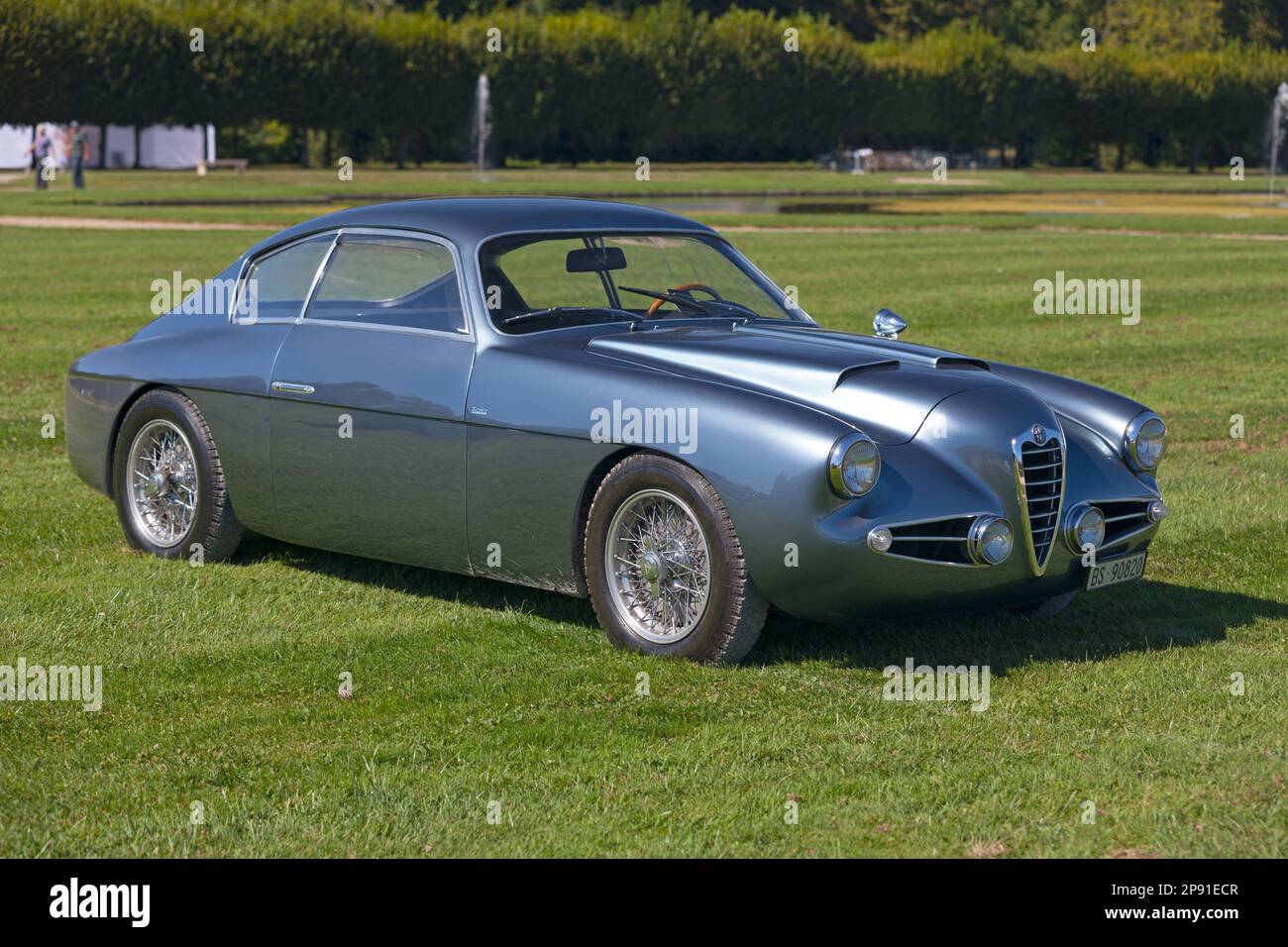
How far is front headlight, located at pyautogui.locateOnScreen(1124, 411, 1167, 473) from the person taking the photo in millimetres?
7078

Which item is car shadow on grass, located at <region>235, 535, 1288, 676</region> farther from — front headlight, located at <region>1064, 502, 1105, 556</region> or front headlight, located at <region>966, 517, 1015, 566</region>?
front headlight, located at <region>1064, 502, 1105, 556</region>

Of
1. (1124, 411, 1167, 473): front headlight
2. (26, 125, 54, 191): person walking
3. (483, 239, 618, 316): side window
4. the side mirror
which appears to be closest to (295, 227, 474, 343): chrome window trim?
(483, 239, 618, 316): side window

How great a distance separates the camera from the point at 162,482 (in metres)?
8.07

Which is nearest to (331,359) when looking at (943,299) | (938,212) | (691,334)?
(691,334)

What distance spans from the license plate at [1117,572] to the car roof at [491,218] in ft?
7.19

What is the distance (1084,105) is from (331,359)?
294 feet

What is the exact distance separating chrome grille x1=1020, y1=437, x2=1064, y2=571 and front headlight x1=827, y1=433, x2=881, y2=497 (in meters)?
0.62

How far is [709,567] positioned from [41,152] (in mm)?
58672

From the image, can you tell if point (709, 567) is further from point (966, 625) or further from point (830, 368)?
point (966, 625)

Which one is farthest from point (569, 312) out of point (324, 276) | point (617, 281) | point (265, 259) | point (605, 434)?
point (265, 259)

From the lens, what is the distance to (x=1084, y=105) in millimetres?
92250

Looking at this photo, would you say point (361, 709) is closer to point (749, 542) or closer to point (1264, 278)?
point (749, 542)
